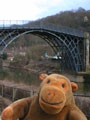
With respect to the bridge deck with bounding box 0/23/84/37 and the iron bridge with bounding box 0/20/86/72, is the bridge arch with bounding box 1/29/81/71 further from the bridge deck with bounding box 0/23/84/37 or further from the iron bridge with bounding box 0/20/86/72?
the bridge deck with bounding box 0/23/84/37

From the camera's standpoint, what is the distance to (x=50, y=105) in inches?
119

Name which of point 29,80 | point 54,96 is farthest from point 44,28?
point 54,96

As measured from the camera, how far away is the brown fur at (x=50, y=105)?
305 centimetres

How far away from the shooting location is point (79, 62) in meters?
26.8

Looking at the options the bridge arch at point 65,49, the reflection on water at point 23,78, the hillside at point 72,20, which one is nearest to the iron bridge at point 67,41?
the bridge arch at point 65,49

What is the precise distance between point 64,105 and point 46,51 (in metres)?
45.3

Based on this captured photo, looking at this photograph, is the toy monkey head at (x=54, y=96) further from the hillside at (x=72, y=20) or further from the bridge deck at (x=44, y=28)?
the hillside at (x=72, y=20)

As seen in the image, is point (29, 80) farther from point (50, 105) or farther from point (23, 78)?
point (50, 105)

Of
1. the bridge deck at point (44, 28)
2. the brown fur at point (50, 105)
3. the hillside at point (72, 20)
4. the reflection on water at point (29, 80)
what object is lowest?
the reflection on water at point (29, 80)

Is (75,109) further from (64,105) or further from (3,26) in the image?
(3,26)

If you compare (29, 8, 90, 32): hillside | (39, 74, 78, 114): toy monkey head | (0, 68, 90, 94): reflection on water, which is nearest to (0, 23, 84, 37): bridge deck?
(0, 68, 90, 94): reflection on water

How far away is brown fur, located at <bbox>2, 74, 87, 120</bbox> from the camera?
3049 mm

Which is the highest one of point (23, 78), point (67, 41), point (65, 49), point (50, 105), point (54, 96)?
point (67, 41)

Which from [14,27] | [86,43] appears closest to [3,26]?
[14,27]
